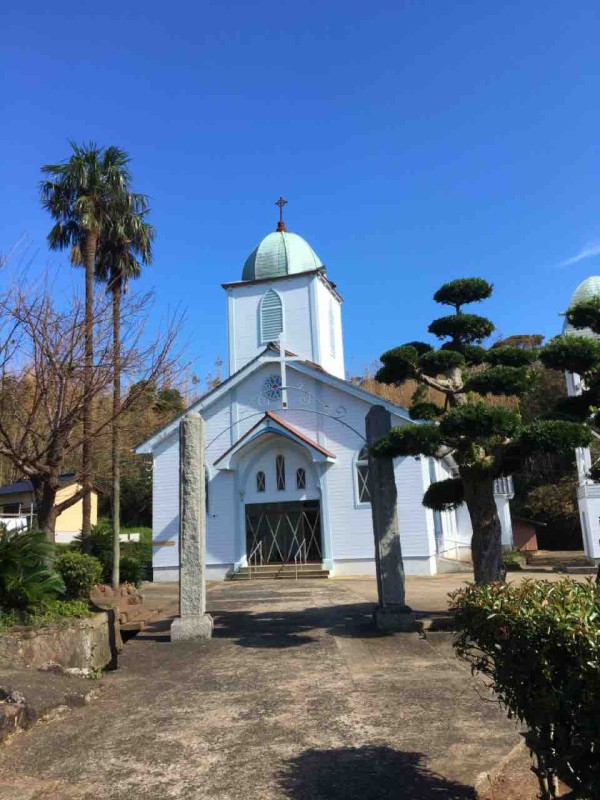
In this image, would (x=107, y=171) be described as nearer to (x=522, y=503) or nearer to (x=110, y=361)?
(x=110, y=361)

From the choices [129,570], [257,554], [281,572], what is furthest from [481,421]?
[257,554]

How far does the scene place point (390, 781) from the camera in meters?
4.53

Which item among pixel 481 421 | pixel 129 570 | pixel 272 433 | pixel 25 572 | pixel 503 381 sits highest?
pixel 272 433

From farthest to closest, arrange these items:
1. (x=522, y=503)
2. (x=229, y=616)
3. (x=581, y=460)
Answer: (x=522, y=503), (x=581, y=460), (x=229, y=616)

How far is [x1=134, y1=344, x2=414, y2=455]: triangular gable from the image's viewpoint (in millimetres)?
22297

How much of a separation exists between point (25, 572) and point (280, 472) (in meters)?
14.6

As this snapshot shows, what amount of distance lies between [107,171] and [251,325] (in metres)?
10.5

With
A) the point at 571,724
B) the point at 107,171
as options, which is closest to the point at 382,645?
the point at 571,724

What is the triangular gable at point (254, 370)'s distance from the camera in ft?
73.2

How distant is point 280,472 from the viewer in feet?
76.0

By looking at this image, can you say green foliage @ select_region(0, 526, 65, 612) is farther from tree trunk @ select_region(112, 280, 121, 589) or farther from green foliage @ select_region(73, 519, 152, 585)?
green foliage @ select_region(73, 519, 152, 585)

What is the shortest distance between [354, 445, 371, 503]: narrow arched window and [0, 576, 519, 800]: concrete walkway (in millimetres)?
12083

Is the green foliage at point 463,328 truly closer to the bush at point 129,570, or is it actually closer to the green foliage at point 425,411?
the green foliage at point 425,411

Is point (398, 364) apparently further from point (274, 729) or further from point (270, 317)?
point (270, 317)
